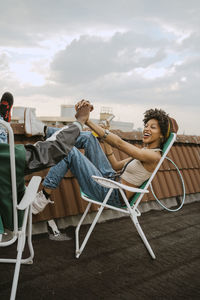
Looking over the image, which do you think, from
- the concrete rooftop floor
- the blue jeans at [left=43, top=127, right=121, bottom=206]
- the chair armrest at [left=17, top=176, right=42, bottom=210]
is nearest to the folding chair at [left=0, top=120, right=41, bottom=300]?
the chair armrest at [left=17, top=176, right=42, bottom=210]

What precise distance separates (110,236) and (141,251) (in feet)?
1.68

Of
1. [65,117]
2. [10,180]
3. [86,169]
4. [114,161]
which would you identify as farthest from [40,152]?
[65,117]

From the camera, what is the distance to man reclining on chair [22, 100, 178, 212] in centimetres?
267

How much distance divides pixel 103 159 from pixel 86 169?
0.40 metres

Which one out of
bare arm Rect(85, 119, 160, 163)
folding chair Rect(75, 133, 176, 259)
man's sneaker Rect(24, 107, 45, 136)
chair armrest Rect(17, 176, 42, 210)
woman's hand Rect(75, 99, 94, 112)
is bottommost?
folding chair Rect(75, 133, 176, 259)

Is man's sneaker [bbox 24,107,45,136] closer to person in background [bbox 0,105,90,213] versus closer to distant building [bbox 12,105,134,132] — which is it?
person in background [bbox 0,105,90,213]

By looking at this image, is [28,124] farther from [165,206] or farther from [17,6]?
[165,206]

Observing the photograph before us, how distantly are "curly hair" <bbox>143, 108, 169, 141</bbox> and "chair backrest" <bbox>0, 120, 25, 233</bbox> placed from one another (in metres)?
1.66

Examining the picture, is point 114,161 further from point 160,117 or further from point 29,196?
point 29,196

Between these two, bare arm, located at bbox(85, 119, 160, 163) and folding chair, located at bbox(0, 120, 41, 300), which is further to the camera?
bare arm, located at bbox(85, 119, 160, 163)

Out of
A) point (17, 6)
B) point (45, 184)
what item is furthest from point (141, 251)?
point (17, 6)

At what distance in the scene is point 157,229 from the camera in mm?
3705

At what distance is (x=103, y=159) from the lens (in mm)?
3037

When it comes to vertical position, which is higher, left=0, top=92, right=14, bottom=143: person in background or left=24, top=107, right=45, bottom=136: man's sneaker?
left=0, top=92, right=14, bottom=143: person in background
